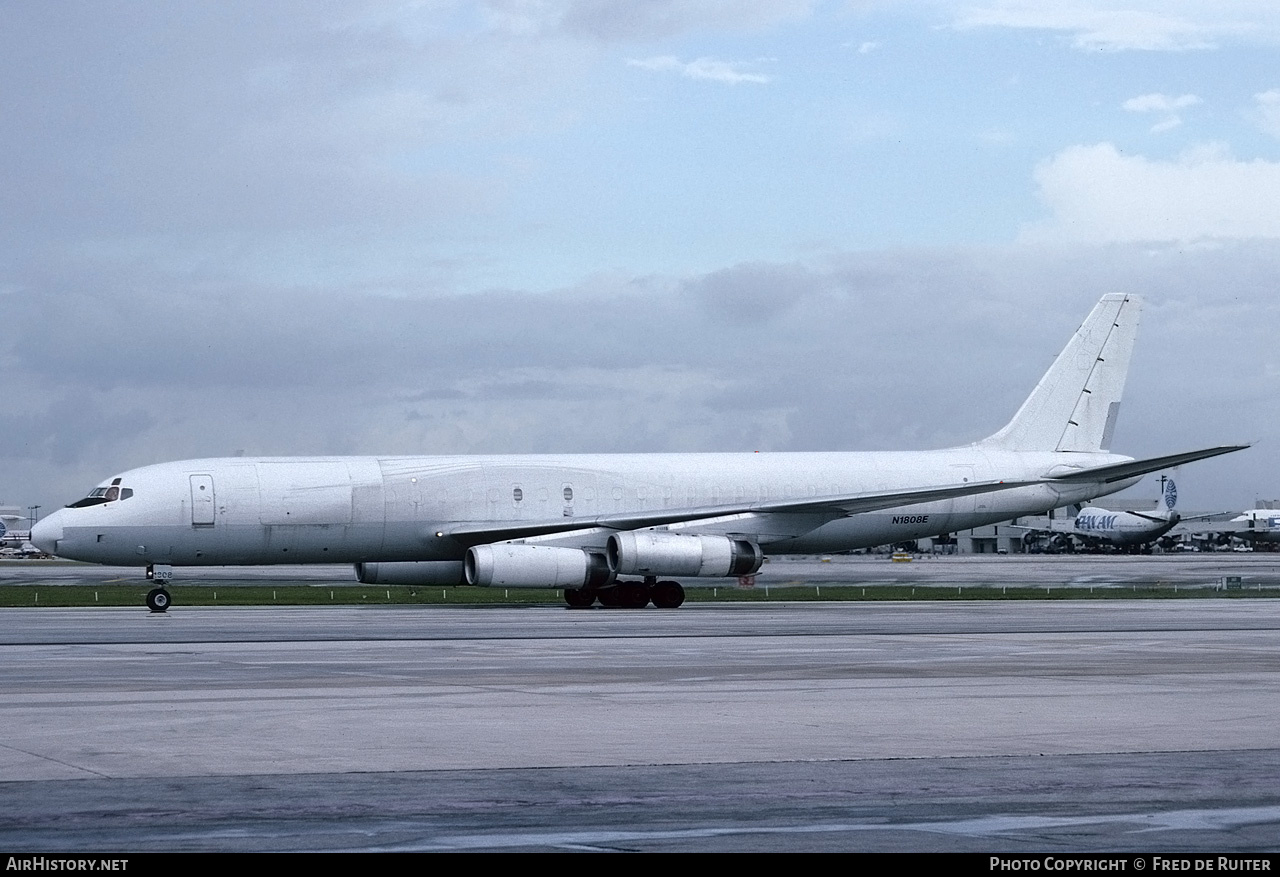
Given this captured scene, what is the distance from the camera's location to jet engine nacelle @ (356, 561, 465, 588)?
47.2 m

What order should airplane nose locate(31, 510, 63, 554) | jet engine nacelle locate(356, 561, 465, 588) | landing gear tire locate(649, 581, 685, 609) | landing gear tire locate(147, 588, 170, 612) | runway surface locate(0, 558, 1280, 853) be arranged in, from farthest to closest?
jet engine nacelle locate(356, 561, 465, 588), landing gear tire locate(649, 581, 685, 609), airplane nose locate(31, 510, 63, 554), landing gear tire locate(147, 588, 170, 612), runway surface locate(0, 558, 1280, 853)

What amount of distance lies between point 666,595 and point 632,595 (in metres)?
0.96

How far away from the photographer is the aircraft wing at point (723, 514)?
45562mm

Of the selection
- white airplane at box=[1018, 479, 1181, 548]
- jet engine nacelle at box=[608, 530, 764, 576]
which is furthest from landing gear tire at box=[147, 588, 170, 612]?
white airplane at box=[1018, 479, 1181, 548]

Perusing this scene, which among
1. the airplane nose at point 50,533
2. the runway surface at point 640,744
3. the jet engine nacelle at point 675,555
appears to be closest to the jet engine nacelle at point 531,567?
the jet engine nacelle at point 675,555

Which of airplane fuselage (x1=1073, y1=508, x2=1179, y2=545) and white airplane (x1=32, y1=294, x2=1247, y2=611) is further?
airplane fuselage (x1=1073, y1=508, x2=1179, y2=545)

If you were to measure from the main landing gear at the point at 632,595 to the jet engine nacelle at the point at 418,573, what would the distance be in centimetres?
370

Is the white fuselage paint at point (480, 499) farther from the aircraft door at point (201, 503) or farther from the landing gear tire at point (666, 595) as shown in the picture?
the landing gear tire at point (666, 595)

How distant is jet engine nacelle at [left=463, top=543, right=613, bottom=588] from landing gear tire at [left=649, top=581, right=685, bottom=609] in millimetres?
2482

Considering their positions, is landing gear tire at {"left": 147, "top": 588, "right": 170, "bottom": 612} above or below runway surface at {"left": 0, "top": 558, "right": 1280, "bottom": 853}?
above

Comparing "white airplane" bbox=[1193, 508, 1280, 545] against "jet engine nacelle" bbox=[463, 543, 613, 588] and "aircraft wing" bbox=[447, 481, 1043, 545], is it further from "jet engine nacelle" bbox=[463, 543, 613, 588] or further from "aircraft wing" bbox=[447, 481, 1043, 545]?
"jet engine nacelle" bbox=[463, 543, 613, 588]

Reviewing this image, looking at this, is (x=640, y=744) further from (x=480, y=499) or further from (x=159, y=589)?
(x=480, y=499)

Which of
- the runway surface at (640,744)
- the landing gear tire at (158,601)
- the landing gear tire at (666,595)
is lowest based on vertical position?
the runway surface at (640,744)
